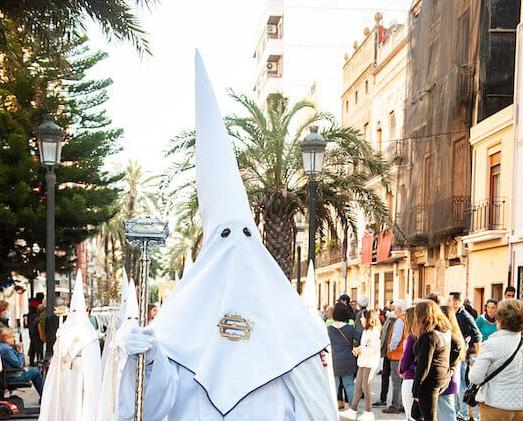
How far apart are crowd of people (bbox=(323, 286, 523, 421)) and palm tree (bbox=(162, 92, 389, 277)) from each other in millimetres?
7123

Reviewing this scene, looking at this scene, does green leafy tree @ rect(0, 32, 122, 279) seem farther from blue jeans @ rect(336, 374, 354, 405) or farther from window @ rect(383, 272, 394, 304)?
window @ rect(383, 272, 394, 304)

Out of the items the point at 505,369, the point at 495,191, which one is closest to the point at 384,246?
the point at 495,191

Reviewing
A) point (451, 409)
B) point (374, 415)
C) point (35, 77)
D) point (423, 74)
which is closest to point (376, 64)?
point (423, 74)

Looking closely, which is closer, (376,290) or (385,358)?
(385,358)

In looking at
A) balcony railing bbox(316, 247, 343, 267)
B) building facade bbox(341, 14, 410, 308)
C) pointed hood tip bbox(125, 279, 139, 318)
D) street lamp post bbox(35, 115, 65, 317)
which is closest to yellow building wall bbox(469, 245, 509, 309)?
building facade bbox(341, 14, 410, 308)

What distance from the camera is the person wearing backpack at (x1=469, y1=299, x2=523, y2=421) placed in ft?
23.1

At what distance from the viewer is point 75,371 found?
1058 cm

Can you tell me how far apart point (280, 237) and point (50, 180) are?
25.4 ft

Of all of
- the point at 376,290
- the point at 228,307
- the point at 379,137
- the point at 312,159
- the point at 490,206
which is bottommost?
the point at 376,290

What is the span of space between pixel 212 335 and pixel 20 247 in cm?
1981

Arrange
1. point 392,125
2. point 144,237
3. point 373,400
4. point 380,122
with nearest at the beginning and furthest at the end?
point 144,237, point 373,400, point 392,125, point 380,122

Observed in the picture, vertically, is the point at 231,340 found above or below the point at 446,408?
above

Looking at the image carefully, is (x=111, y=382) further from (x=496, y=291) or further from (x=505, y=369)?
(x=496, y=291)

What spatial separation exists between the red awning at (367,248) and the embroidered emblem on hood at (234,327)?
119ft
